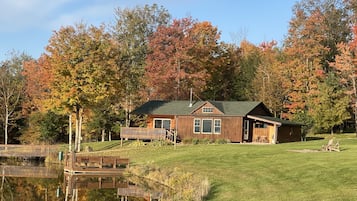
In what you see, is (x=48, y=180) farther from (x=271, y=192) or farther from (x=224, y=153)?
(x=271, y=192)

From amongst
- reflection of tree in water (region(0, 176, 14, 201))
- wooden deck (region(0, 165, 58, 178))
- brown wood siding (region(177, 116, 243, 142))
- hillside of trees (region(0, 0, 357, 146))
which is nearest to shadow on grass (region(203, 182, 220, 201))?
reflection of tree in water (region(0, 176, 14, 201))

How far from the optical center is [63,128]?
5459cm

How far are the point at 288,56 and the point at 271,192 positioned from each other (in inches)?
1695

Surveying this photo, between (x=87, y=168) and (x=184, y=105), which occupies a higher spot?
(x=184, y=105)

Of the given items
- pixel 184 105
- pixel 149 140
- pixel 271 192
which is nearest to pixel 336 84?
pixel 184 105

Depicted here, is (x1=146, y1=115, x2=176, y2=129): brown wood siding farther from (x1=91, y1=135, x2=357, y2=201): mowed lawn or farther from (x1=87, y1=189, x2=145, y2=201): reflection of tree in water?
(x1=87, y1=189, x2=145, y2=201): reflection of tree in water

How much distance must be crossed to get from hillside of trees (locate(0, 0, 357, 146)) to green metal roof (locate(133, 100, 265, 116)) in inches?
158

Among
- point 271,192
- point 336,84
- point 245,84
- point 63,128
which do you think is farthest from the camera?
point 245,84

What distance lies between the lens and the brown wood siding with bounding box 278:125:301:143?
42.3m

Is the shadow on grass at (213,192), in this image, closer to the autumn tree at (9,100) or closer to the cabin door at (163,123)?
the cabin door at (163,123)

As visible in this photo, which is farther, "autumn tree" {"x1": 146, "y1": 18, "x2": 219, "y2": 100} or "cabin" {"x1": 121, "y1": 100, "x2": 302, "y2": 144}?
"autumn tree" {"x1": 146, "y1": 18, "x2": 219, "y2": 100}

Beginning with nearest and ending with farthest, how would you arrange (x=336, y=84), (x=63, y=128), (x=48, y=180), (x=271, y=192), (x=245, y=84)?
(x=271, y=192), (x=48, y=180), (x=336, y=84), (x=63, y=128), (x=245, y=84)

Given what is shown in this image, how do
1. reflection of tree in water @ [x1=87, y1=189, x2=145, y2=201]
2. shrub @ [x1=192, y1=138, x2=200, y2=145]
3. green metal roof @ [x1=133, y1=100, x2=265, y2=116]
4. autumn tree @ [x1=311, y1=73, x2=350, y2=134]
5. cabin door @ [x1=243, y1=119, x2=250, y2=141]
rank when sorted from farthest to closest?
autumn tree @ [x1=311, y1=73, x2=350, y2=134] < green metal roof @ [x1=133, y1=100, x2=265, y2=116] < cabin door @ [x1=243, y1=119, x2=250, y2=141] < shrub @ [x1=192, y1=138, x2=200, y2=145] < reflection of tree in water @ [x1=87, y1=189, x2=145, y2=201]

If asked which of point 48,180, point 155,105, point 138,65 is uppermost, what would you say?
point 138,65
